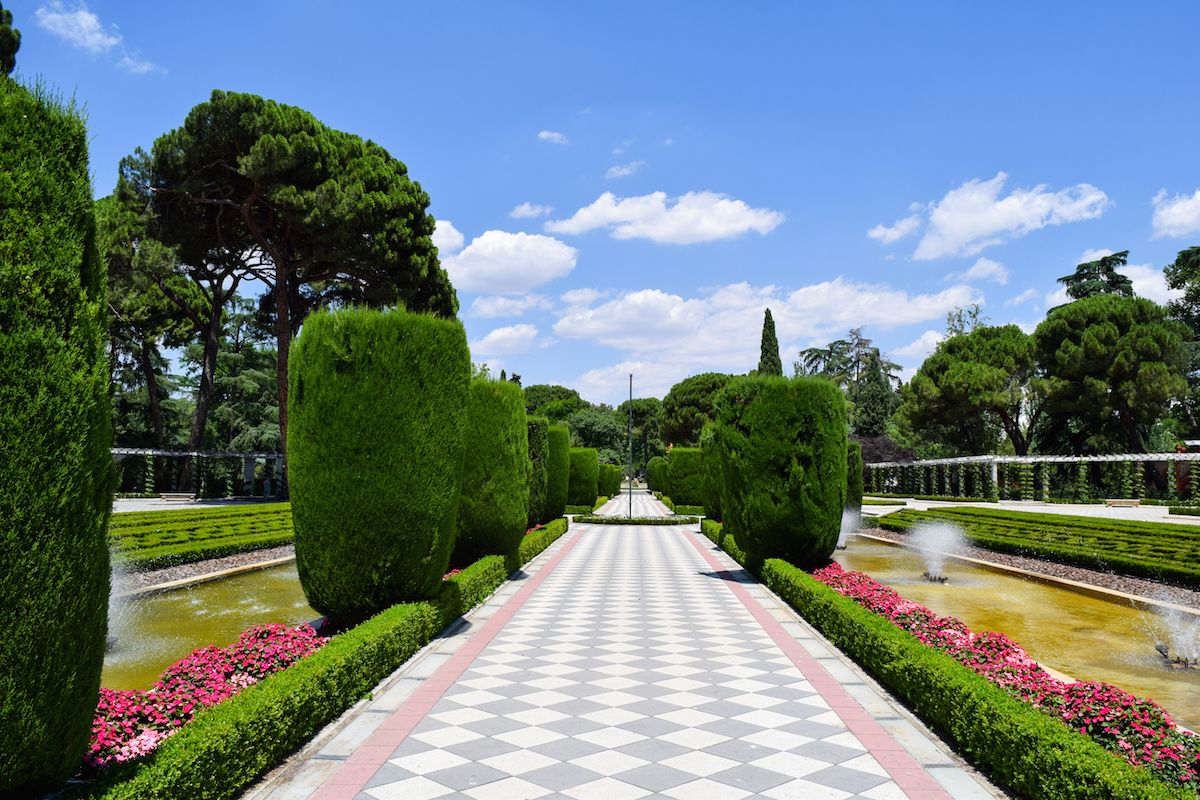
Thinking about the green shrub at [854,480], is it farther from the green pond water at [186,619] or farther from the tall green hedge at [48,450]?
the tall green hedge at [48,450]

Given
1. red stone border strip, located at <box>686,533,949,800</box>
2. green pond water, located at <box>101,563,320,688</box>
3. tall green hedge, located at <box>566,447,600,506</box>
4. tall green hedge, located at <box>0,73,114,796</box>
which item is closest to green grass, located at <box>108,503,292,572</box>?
green pond water, located at <box>101,563,320,688</box>

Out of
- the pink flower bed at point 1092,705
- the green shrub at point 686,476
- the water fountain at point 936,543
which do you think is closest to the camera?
the pink flower bed at point 1092,705

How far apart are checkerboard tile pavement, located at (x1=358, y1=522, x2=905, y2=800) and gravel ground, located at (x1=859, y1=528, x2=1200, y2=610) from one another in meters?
7.31

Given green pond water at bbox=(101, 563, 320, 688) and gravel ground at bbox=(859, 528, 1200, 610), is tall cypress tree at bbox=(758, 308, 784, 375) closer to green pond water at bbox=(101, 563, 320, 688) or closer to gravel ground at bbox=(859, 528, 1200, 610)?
gravel ground at bbox=(859, 528, 1200, 610)

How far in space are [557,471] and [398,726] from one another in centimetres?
1920

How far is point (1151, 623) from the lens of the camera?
34.8 ft

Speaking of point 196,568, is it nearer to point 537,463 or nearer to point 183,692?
point 537,463

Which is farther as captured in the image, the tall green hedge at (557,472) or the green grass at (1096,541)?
the tall green hedge at (557,472)

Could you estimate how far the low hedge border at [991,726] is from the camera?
374 cm

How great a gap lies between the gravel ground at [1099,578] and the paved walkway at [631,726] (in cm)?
682

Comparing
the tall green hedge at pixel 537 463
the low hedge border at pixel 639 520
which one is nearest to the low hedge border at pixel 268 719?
the tall green hedge at pixel 537 463

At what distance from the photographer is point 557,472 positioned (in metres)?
24.9

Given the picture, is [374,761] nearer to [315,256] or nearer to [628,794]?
[628,794]

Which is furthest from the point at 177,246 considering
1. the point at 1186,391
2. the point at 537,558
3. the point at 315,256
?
the point at 1186,391
